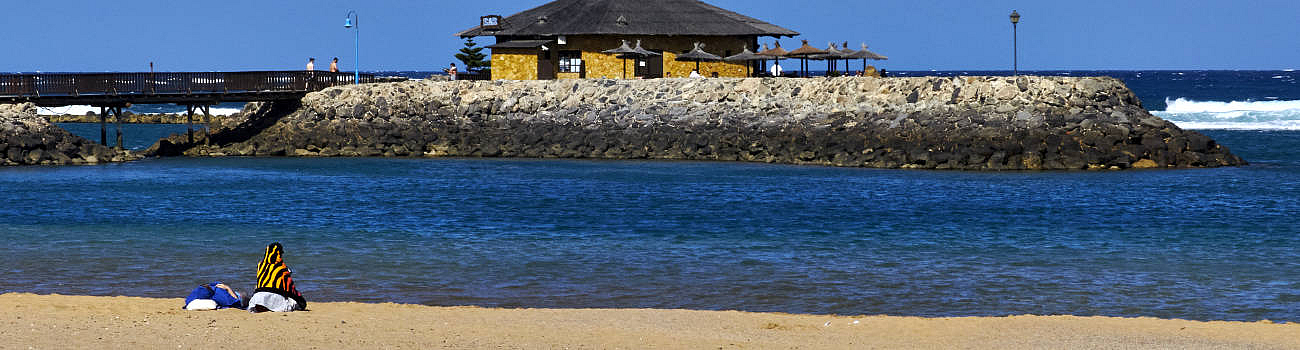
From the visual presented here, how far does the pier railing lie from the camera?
163ft

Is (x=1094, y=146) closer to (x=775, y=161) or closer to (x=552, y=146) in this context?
(x=775, y=161)

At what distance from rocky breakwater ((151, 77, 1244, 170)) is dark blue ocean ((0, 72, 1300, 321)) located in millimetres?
2108

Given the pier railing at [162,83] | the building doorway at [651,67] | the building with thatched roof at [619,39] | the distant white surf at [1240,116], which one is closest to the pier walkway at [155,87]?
the pier railing at [162,83]

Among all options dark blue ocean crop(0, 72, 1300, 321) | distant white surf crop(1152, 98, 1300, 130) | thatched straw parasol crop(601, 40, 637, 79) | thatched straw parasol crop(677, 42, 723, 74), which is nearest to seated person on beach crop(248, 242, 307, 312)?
dark blue ocean crop(0, 72, 1300, 321)

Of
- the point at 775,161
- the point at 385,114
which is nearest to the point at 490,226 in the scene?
the point at 775,161

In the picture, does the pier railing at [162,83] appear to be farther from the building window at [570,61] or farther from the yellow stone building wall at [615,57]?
the building window at [570,61]

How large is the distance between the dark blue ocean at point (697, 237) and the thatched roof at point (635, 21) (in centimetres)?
1617

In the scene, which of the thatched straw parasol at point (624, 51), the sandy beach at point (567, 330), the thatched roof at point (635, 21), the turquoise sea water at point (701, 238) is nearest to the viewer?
the sandy beach at point (567, 330)

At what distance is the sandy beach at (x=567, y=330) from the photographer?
13.5m

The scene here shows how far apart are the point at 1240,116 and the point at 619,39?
46808 mm

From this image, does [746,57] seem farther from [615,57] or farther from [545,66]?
[545,66]

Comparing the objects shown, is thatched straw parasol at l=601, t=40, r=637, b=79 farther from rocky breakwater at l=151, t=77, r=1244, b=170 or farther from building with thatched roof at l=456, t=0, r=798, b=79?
rocky breakwater at l=151, t=77, r=1244, b=170

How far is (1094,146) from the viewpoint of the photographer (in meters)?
43.0

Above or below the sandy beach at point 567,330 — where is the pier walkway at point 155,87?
above
